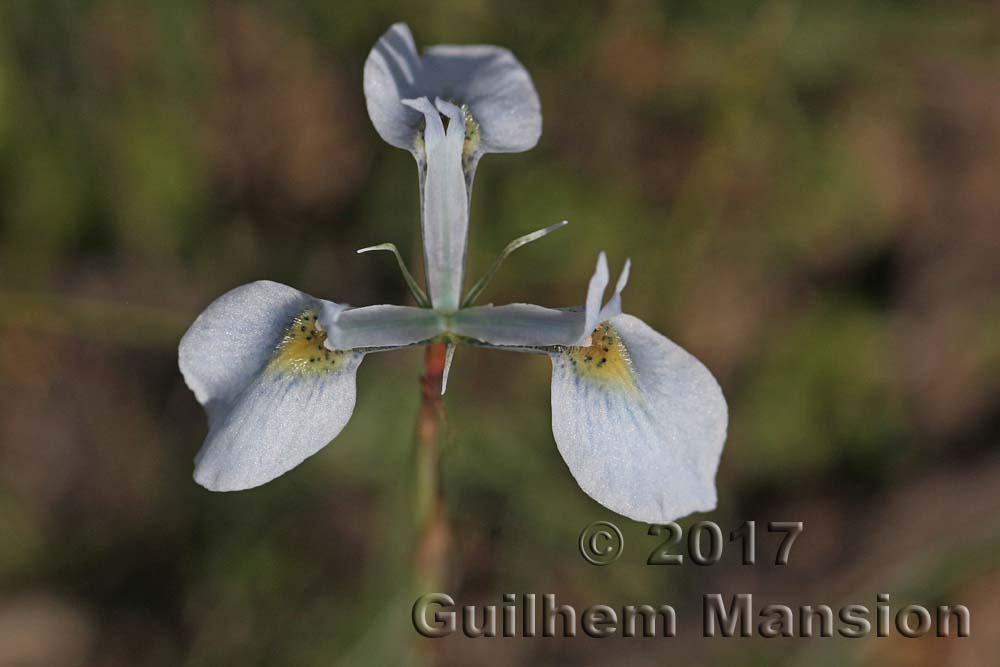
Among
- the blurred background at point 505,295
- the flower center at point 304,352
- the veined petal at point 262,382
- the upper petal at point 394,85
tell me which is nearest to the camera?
the veined petal at point 262,382

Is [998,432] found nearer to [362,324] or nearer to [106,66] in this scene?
[362,324]

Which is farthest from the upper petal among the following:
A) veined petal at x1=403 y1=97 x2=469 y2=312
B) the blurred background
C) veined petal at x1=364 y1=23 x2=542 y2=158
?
the blurred background

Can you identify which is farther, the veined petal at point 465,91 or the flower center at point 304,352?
the veined petal at point 465,91

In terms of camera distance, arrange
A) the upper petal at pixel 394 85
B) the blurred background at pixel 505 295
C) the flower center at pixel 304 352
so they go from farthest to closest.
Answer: the blurred background at pixel 505 295, the upper petal at pixel 394 85, the flower center at pixel 304 352

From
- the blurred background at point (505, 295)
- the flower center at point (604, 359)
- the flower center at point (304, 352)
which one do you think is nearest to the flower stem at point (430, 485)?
the flower center at point (304, 352)

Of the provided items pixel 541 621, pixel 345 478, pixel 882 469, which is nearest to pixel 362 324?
pixel 345 478

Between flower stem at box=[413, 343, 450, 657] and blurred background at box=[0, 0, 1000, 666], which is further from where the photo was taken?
blurred background at box=[0, 0, 1000, 666]

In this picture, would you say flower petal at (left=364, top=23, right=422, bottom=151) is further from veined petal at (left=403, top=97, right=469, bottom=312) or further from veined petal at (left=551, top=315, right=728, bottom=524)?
veined petal at (left=551, top=315, right=728, bottom=524)

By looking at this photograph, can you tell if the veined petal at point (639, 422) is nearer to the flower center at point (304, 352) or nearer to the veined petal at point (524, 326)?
the veined petal at point (524, 326)
